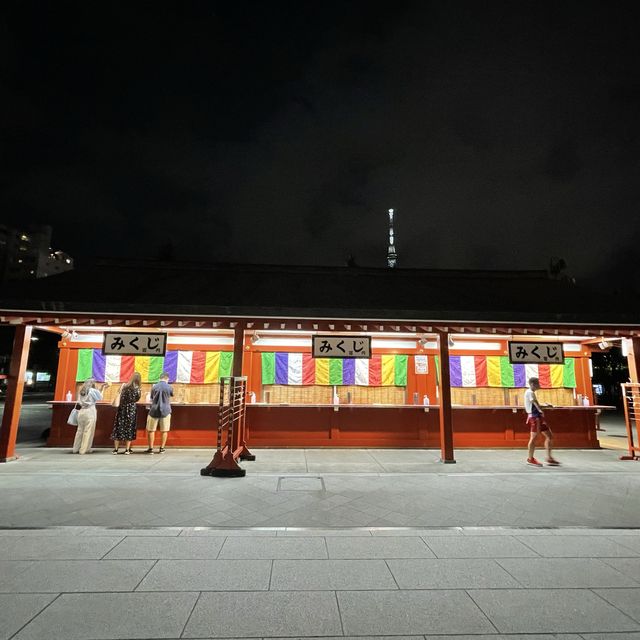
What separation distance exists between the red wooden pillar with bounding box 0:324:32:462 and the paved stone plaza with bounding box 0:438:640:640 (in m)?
1.50

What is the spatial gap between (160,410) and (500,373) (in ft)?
33.2

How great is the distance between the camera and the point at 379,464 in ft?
27.5

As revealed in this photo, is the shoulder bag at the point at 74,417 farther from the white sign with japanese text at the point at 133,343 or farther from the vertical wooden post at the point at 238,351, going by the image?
the vertical wooden post at the point at 238,351

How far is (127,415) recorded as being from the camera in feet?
31.2

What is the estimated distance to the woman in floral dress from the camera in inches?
370

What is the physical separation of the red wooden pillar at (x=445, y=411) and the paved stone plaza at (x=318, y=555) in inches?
49.4

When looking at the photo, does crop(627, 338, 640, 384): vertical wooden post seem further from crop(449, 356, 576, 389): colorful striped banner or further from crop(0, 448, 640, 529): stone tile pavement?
crop(0, 448, 640, 529): stone tile pavement

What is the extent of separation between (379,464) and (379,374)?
3.17 m

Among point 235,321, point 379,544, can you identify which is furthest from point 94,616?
point 235,321

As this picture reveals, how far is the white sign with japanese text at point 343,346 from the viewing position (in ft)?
30.2

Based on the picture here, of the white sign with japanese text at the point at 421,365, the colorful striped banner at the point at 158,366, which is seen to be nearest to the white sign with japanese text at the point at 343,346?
the white sign with japanese text at the point at 421,365

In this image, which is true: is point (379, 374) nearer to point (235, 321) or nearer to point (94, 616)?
point (235, 321)

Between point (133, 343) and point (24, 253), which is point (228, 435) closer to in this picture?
point (133, 343)

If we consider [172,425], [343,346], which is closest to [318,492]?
[343,346]
